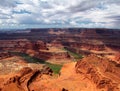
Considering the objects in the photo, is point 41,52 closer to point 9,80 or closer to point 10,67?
point 10,67

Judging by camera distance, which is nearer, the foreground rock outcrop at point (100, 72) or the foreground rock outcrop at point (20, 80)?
the foreground rock outcrop at point (20, 80)

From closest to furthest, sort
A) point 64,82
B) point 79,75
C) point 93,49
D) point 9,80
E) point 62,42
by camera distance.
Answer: point 9,80 → point 64,82 → point 79,75 → point 93,49 → point 62,42

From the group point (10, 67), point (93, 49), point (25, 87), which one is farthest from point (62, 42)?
point (25, 87)

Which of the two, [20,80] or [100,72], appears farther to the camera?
[100,72]

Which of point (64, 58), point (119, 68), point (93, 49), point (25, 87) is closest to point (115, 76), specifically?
point (119, 68)

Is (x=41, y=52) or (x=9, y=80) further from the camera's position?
(x=41, y=52)

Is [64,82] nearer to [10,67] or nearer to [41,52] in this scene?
[10,67]

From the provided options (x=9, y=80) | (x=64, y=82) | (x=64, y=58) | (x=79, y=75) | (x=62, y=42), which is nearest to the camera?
(x=9, y=80)

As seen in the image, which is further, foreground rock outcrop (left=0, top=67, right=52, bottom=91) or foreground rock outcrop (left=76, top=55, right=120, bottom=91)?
foreground rock outcrop (left=76, top=55, right=120, bottom=91)

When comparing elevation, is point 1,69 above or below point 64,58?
above
